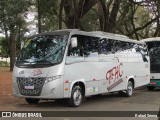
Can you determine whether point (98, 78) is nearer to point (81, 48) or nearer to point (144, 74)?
point (81, 48)

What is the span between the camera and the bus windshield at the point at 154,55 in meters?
22.2

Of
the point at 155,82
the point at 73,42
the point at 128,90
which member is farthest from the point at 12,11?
the point at 155,82

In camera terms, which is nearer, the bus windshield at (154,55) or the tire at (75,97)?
the tire at (75,97)

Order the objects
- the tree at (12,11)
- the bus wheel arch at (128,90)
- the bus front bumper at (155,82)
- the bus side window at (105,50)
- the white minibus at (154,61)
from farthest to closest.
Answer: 1. the white minibus at (154,61)
2. the bus front bumper at (155,82)
3. the tree at (12,11)
4. the bus wheel arch at (128,90)
5. the bus side window at (105,50)

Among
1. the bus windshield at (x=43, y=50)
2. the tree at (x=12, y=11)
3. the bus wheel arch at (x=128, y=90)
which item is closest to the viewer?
the bus windshield at (x=43, y=50)

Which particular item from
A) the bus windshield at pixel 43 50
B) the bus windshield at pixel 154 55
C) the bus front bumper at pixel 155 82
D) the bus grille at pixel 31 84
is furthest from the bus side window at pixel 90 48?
the bus windshield at pixel 154 55

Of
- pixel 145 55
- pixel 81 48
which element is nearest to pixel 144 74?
pixel 145 55

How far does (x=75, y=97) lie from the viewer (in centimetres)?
1377

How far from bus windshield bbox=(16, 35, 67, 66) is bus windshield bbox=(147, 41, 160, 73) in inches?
393

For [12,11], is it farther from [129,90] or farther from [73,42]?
[129,90]

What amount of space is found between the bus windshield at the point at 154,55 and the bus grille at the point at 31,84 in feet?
35.3

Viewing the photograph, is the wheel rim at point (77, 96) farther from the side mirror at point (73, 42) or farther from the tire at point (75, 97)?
the side mirror at point (73, 42)

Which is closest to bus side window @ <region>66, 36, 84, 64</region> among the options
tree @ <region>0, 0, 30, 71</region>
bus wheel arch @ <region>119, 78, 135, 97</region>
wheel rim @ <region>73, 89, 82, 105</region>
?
wheel rim @ <region>73, 89, 82, 105</region>

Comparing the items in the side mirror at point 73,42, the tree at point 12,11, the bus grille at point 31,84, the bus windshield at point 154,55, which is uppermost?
the tree at point 12,11
